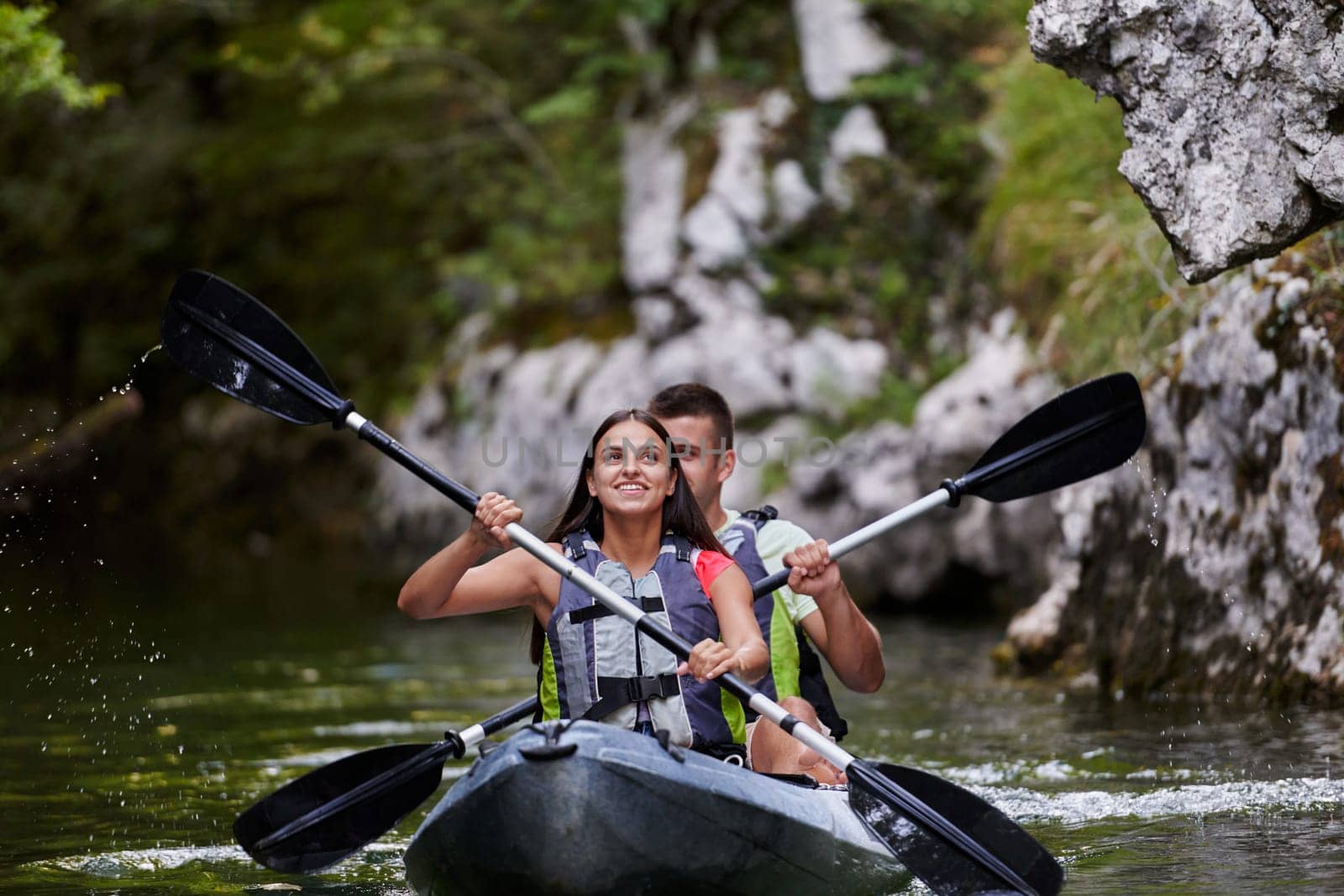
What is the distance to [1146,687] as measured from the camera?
7031mm

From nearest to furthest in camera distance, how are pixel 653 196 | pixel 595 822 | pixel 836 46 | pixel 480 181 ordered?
pixel 595 822, pixel 836 46, pixel 653 196, pixel 480 181

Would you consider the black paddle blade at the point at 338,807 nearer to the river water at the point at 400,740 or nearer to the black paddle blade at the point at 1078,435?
the river water at the point at 400,740

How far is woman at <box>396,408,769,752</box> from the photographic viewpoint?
11.9ft

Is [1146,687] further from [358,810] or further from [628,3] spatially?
[628,3]

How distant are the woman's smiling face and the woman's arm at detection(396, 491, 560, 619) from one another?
0.77ft

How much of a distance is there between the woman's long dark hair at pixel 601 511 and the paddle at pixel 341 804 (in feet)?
1.35

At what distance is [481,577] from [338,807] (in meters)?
0.73

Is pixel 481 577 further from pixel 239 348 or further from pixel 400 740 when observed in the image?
pixel 400 740

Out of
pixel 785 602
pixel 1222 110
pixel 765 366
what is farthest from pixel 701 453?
pixel 765 366

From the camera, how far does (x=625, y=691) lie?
3.62 m

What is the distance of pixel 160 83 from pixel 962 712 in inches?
596

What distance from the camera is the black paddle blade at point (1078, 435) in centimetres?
459

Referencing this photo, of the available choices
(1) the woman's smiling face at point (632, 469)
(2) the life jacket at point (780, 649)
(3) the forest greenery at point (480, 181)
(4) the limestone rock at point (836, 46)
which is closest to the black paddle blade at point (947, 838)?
(2) the life jacket at point (780, 649)

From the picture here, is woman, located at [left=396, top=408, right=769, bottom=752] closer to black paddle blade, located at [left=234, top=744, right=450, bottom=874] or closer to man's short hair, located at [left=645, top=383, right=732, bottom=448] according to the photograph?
black paddle blade, located at [left=234, top=744, right=450, bottom=874]
